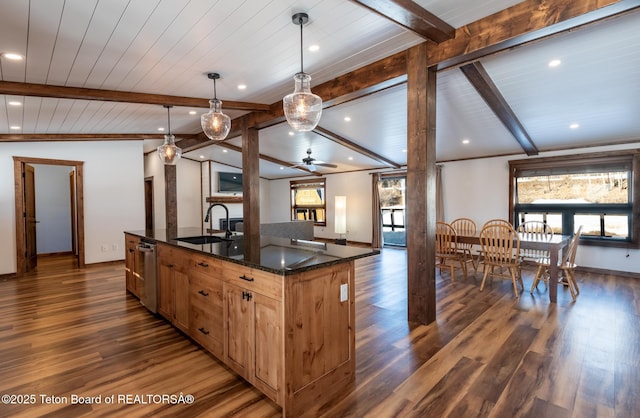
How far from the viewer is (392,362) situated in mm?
2377

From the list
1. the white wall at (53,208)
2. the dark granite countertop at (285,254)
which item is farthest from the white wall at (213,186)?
the dark granite countertop at (285,254)

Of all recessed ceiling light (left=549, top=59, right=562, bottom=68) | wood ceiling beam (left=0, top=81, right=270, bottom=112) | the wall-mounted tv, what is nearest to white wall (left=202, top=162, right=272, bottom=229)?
the wall-mounted tv

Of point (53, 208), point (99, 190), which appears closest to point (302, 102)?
point (99, 190)

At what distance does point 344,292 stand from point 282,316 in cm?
52

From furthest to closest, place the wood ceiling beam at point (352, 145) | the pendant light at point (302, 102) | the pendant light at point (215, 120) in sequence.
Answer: the wood ceiling beam at point (352, 145), the pendant light at point (215, 120), the pendant light at point (302, 102)

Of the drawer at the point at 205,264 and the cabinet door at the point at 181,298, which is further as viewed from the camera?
the cabinet door at the point at 181,298

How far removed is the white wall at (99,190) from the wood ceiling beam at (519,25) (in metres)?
6.49

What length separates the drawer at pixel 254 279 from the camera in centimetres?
178

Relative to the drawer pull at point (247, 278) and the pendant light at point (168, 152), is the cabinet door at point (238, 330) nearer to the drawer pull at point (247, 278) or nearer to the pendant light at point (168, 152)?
the drawer pull at point (247, 278)

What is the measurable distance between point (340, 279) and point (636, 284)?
5.41 metres

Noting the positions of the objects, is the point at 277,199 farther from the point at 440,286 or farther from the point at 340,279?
the point at 340,279

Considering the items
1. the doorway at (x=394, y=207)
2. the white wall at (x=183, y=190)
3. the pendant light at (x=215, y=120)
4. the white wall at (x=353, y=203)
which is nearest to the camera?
the pendant light at (x=215, y=120)

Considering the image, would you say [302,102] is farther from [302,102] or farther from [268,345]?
[268,345]

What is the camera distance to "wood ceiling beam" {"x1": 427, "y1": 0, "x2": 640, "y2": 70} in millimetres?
2139
